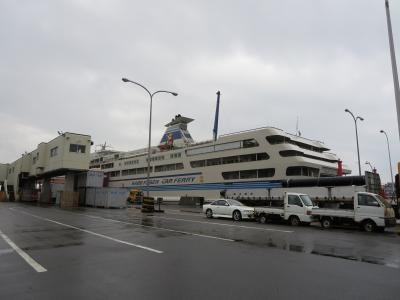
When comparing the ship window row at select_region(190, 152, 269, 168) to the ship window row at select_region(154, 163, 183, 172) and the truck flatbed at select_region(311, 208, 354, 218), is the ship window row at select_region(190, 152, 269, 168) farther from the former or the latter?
the truck flatbed at select_region(311, 208, 354, 218)

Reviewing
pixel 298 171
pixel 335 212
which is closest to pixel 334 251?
pixel 335 212

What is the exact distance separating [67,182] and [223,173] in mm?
20464

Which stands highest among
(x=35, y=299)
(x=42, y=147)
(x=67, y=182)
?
(x=42, y=147)

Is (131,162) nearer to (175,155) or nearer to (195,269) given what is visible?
(175,155)

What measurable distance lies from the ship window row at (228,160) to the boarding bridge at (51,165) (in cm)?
1769

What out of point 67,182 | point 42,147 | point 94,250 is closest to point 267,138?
point 67,182

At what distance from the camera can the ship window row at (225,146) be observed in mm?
41906

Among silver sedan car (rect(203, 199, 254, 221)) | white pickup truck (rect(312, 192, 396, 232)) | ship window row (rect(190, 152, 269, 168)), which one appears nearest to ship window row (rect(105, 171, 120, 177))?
ship window row (rect(190, 152, 269, 168))

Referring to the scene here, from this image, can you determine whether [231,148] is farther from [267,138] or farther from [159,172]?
[159,172]

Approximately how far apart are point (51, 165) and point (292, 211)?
31327mm

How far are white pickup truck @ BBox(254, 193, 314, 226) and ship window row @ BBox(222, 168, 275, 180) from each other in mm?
19648

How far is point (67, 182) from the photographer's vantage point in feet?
128

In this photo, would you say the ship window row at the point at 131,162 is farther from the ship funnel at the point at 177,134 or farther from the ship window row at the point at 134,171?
the ship funnel at the point at 177,134

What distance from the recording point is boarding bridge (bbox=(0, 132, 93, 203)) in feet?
117
